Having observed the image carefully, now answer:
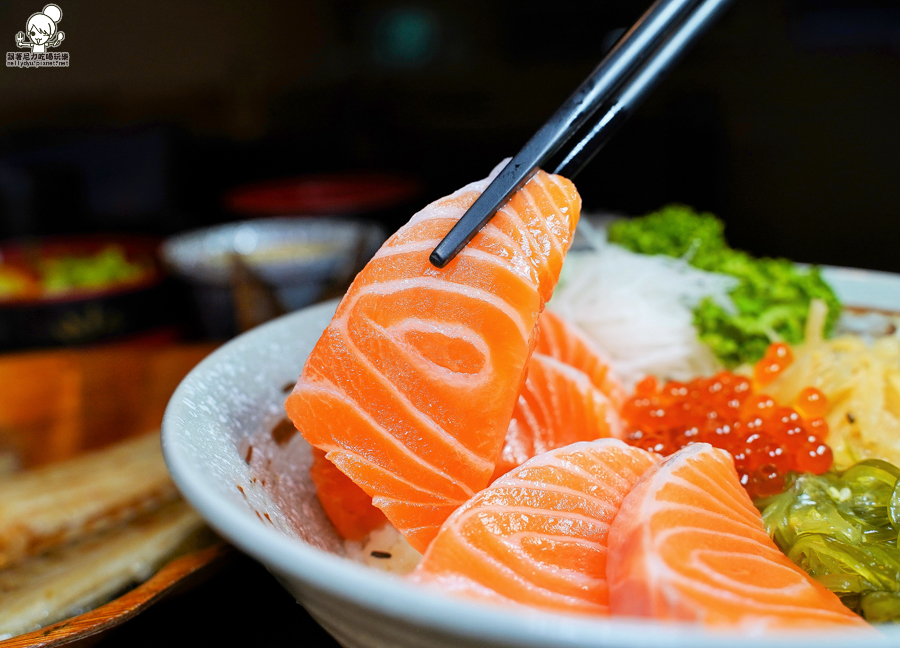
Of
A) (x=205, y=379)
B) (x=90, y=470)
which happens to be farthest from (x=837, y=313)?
(x=90, y=470)

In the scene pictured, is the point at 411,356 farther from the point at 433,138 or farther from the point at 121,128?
the point at 121,128

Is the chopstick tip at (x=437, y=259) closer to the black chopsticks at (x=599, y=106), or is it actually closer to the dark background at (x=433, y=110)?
the black chopsticks at (x=599, y=106)

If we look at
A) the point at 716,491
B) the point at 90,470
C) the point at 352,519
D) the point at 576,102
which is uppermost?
the point at 576,102

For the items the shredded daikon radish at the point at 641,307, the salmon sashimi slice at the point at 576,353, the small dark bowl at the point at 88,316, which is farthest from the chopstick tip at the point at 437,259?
the small dark bowl at the point at 88,316

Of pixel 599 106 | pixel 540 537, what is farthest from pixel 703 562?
pixel 599 106

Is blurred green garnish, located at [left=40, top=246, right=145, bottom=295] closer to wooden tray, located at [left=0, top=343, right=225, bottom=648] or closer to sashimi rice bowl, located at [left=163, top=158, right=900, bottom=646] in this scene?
wooden tray, located at [left=0, top=343, right=225, bottom=648]

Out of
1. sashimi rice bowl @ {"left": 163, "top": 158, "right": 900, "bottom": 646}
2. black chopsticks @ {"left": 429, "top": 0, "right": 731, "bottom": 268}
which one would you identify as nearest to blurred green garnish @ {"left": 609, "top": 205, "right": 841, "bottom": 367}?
sashimi rice bowl @ {"left": 163, "top": 158, "right": 900, "bottom": 646}

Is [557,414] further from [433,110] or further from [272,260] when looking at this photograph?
[433,110]
